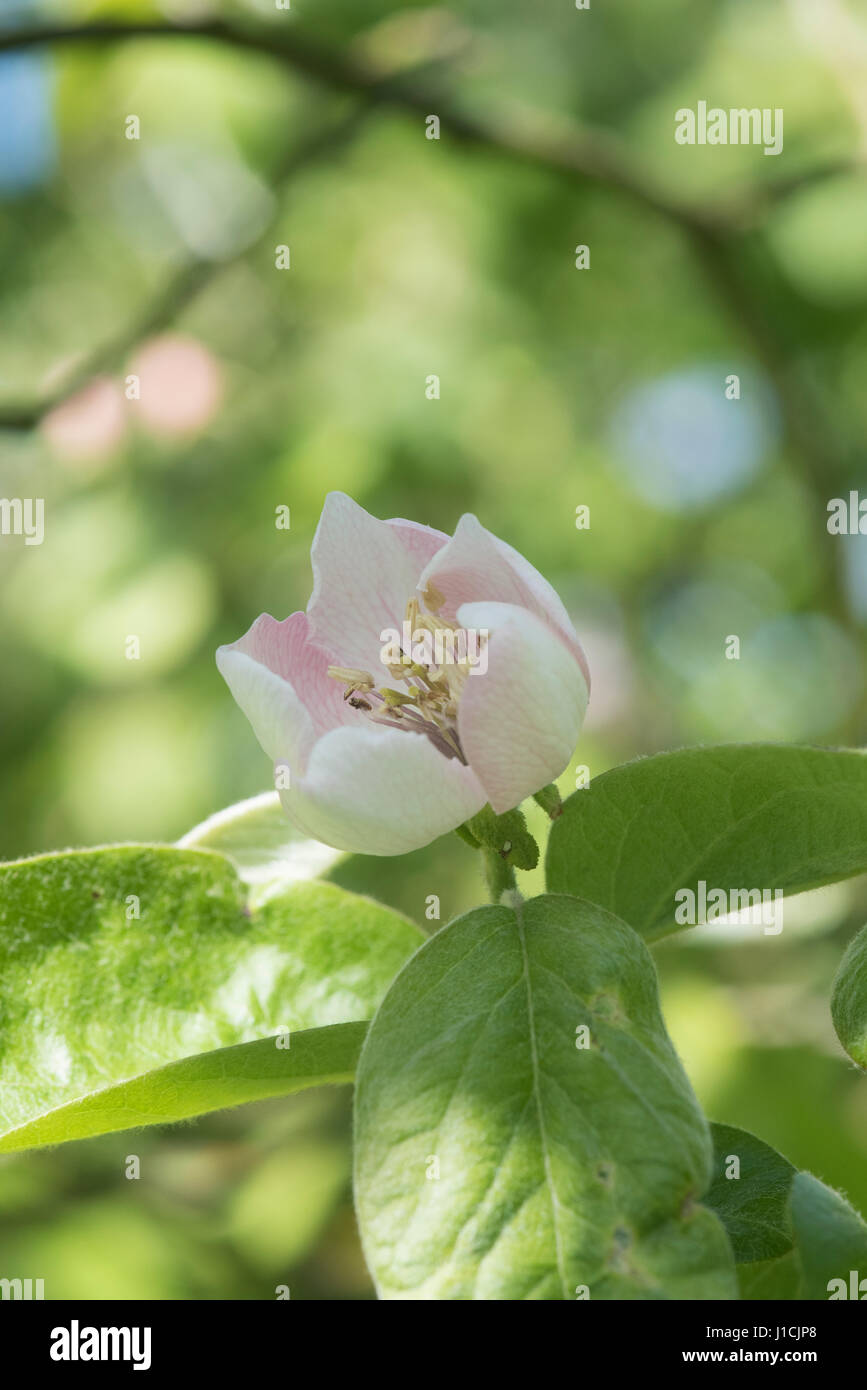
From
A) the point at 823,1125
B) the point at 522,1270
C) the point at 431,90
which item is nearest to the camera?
the point at 522,1270

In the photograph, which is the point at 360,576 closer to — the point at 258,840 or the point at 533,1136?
the point at 258,840

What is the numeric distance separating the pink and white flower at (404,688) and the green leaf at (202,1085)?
0.09 m

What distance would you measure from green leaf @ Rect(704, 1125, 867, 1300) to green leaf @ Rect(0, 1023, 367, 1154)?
188 millimetres

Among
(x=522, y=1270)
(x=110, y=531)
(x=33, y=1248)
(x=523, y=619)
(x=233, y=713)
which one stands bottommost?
(x=33, y=1248)

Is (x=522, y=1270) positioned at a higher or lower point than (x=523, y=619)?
lower

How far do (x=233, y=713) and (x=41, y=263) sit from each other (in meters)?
1.51

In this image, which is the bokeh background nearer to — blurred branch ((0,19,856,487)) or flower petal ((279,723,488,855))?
blurred branch ((0,19,856,487))

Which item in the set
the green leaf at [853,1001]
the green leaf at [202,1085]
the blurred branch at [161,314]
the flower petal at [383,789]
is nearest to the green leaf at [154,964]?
the green leaf at [202,1085]

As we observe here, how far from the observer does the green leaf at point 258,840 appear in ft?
2.51

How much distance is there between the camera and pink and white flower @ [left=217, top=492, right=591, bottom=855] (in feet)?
1.99

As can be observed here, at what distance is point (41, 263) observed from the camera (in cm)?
321

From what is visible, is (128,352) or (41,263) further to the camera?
(41,263)
